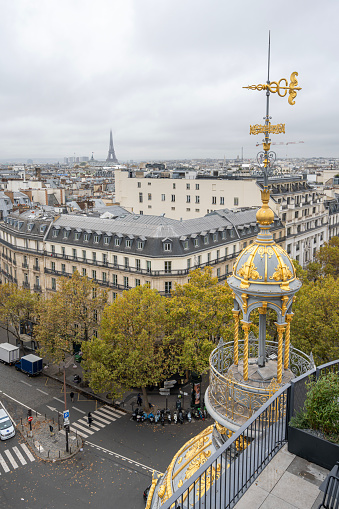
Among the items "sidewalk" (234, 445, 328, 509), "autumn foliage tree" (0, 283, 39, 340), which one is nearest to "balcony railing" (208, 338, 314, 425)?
"sidewalk" (234, 445, 328, 509)

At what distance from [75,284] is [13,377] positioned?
15.6 meters

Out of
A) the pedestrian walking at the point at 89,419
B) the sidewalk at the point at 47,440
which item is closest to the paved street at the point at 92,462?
the pedestrian walking at the point at 89,419

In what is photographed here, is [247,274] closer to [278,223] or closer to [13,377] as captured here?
[13,377]

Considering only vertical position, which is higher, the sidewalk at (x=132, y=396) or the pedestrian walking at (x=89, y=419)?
the pedestrian walking at (x=89, y=419)

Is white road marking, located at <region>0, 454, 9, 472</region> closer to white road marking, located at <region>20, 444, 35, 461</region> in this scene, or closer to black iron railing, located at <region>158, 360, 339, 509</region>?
white road marking, located at <region>20, 444, 35, 461</region>

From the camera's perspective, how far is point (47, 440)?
151 feet

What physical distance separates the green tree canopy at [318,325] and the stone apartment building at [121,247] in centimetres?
2221

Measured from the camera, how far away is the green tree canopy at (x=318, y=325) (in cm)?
4134

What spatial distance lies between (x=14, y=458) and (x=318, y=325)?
32045 millimetres

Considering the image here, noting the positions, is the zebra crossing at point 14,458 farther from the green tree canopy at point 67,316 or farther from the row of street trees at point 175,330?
the green tree canopy at point 67,316

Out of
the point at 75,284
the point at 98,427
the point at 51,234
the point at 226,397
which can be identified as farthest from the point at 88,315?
the point at 226,397

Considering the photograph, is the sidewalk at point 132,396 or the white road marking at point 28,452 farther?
the sidewalk at point 132,396

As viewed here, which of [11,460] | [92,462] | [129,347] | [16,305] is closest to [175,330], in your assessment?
[129,347]

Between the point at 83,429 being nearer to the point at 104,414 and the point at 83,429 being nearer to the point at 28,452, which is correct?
the point at 104,414
